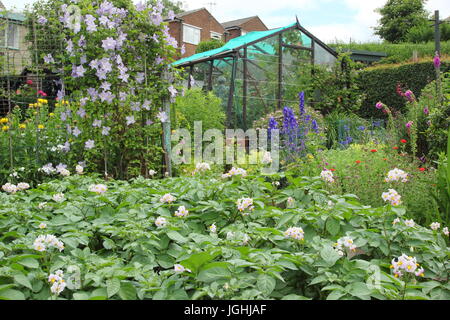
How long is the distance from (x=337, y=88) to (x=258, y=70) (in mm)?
2602

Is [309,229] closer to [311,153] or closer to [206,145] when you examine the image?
[311,153]

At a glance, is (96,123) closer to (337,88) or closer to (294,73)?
(294,73)

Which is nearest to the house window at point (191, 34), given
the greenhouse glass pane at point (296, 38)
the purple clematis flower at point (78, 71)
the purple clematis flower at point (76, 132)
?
the greenhouse glass pane at point (296, 38)

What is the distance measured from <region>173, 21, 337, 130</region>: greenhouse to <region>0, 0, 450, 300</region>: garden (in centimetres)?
281

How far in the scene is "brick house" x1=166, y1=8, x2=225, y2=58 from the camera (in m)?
24.1

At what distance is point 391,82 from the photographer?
1224 centimetres

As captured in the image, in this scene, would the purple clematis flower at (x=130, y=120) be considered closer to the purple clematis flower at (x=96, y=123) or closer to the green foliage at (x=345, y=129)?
the purple clematis flower at (x=96, y=123)

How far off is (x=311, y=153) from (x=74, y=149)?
9.34 ft

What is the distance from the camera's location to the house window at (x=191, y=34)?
25.0m

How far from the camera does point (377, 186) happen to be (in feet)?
12.3

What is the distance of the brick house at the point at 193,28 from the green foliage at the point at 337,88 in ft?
43.4

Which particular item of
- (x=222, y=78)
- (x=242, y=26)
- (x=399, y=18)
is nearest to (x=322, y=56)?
(x=222, y=78)
